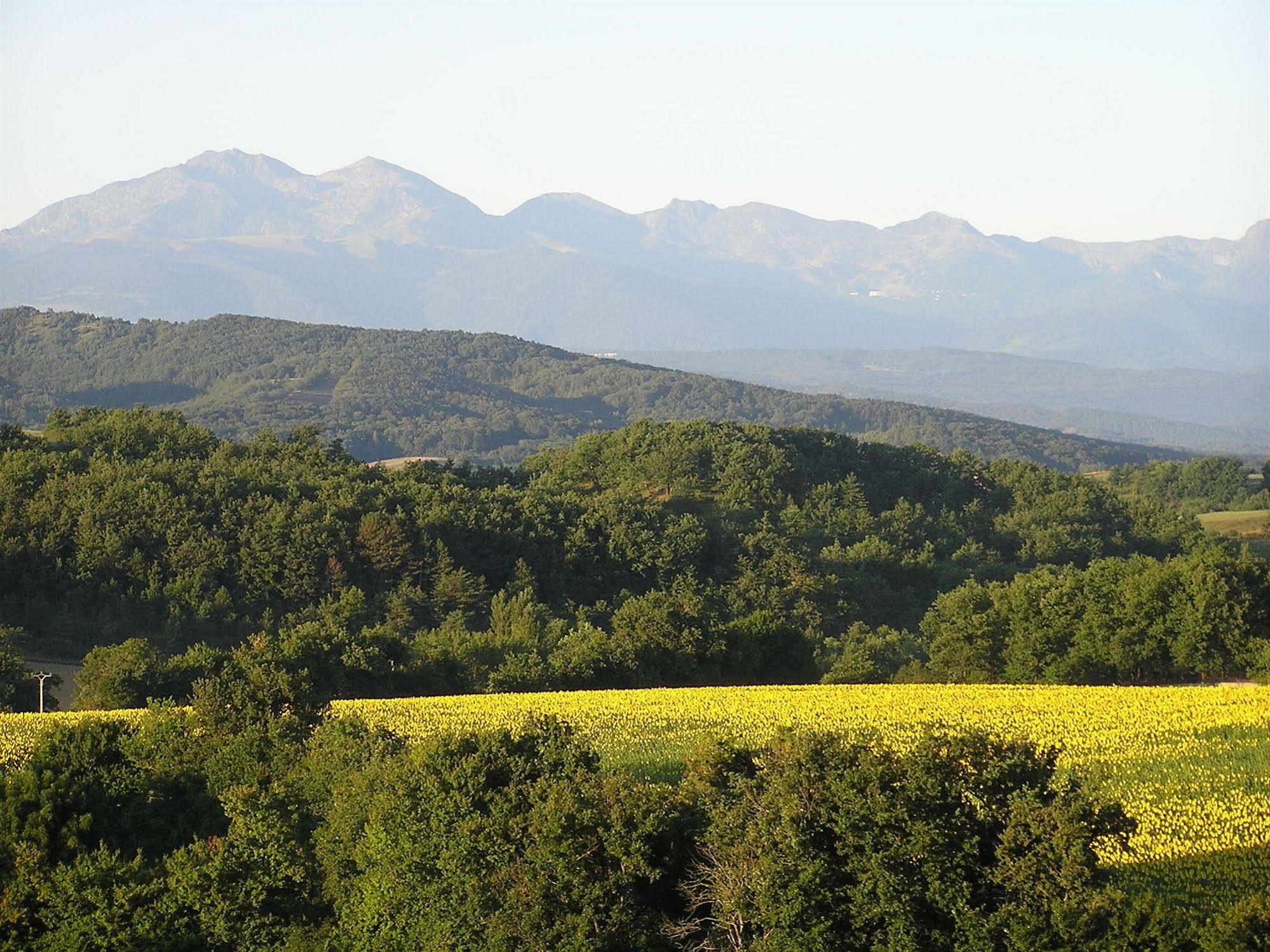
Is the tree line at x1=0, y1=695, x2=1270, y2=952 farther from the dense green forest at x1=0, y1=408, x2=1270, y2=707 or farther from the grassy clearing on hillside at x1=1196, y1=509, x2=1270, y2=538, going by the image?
the grassy clearing on hillside at x1=1196, y1=509, x2=1270, y2=538

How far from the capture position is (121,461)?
78188 mm

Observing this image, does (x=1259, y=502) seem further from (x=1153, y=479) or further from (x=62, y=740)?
(x=62, y=740)

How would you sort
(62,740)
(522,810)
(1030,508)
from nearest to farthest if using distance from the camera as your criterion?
(522,810) < (62,740) < (1030,508)

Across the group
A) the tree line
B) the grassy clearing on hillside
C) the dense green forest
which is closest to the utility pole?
the dense green forest

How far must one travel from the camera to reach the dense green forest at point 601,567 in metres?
43.0

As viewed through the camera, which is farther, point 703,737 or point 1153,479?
point 1153,479

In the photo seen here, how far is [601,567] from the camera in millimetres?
76750

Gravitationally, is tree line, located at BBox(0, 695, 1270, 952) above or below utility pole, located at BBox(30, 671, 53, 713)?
above

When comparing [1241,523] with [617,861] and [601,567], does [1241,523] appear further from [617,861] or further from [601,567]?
[617,861]

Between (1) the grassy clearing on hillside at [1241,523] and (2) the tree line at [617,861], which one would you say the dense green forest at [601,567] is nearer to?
(1) the grassy clearing on hillside at [1241,523]

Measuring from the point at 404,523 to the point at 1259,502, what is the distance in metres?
89.5

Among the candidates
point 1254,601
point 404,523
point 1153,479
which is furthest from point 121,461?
point 1153,479

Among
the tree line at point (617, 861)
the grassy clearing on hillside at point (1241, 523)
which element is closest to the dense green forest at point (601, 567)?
the grassy clearing on hillside at point (1241, 523)

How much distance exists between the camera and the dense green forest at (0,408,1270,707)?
1693 inches
